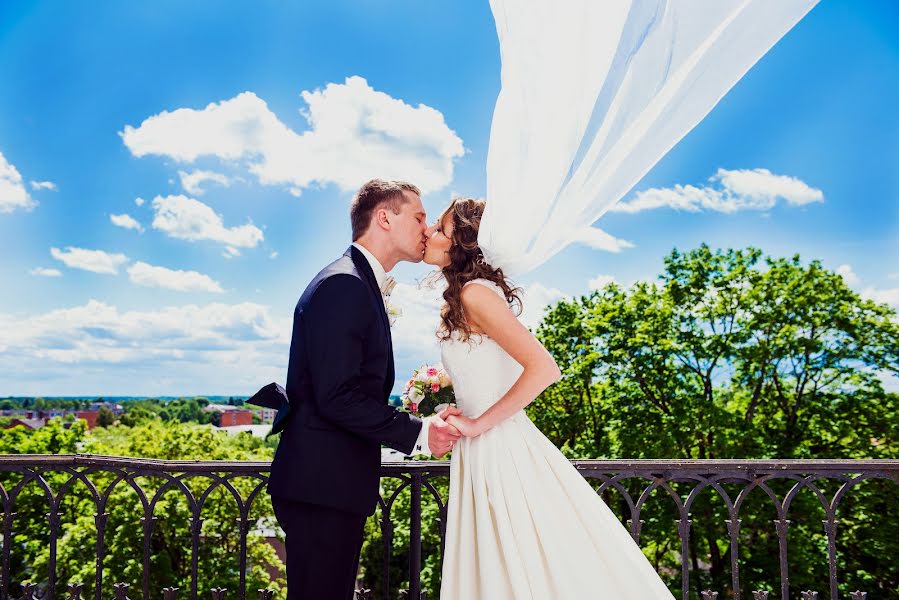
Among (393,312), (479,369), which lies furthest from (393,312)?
(479,369)

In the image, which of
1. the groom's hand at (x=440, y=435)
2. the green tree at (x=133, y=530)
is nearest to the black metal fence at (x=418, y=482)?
the groom's hand at (x=440, y=435)

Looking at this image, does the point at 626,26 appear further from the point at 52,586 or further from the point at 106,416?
the point at 106,416

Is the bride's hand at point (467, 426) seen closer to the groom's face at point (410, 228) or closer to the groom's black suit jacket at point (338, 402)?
the groom's black suit jacket at point (338, 402)

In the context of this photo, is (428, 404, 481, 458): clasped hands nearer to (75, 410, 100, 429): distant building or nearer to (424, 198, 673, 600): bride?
(424, 198, 673, 600): bride

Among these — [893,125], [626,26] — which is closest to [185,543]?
[626,26]

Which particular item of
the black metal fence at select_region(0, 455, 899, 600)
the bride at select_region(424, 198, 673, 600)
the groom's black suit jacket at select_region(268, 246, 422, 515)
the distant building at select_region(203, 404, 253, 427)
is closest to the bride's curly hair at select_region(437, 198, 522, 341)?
the bride at select_region(424, 198, 673, 600)

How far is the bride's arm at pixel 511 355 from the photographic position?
2.31 meters

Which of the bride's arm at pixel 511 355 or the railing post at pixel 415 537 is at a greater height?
the bride's arm at pixel 511 355

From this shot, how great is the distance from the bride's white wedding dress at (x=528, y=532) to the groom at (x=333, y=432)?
21cm

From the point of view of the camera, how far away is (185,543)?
20438 millimetres

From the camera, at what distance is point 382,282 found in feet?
8.13

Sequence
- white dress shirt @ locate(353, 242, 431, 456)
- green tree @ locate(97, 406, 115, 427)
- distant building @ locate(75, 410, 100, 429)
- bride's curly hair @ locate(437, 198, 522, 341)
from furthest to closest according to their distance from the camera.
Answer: distant building @ locate(75, 410, 100, 429)
green tree @ locate(97, 406, 115, 427)
bride's curly hair @ locate(437, 198, 522, 341)
white dress shirt @ locate(353, 242, 431, 456)

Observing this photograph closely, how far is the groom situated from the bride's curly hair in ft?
0.99

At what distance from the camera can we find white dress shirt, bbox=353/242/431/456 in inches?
90.7
